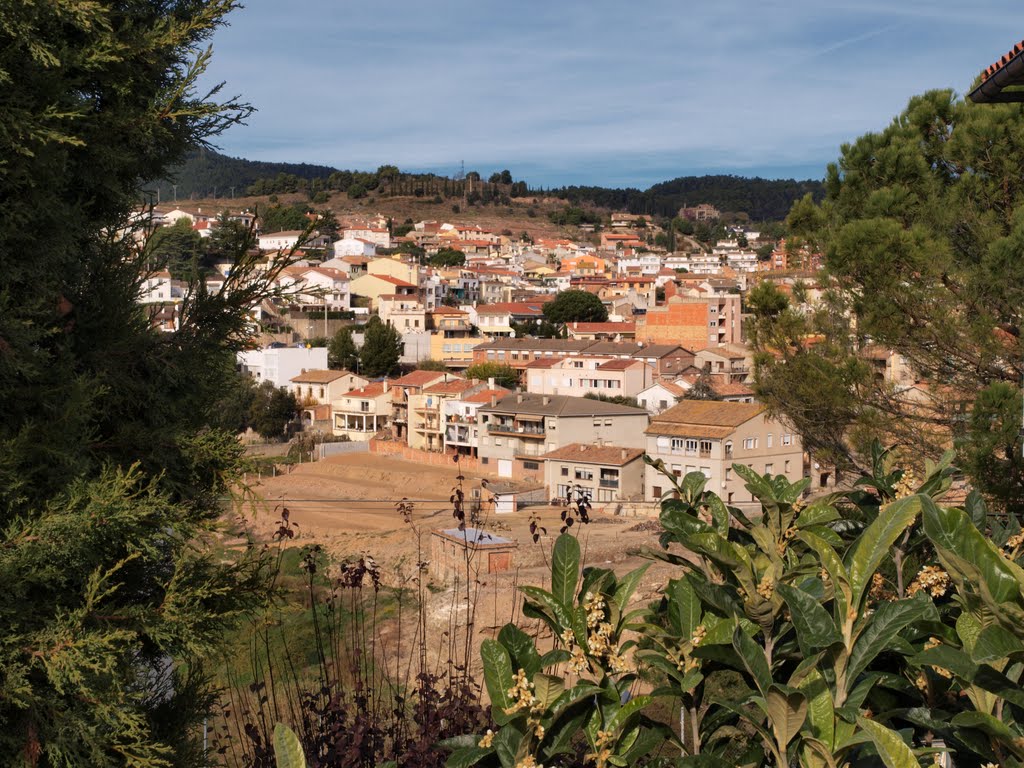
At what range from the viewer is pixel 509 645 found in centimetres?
204

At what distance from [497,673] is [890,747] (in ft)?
2.53

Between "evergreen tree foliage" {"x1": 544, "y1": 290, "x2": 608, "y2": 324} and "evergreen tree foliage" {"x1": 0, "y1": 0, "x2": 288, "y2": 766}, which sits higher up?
"evergreen tree foliage" {"x1": 0, "y1": 0, "x2": 288, "y2": 766}

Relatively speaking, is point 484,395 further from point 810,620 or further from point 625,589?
point 810,620

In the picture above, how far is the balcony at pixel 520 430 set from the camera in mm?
38719

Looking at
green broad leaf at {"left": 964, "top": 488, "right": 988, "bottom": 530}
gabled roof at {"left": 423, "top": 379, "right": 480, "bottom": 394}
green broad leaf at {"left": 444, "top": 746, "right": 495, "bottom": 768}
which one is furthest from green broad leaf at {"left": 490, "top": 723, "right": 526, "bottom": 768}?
gabled roof at {"left": 423, "top": 379, "right": 480, "bottom": 394}

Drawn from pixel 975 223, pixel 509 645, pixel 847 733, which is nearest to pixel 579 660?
pixel 509 645

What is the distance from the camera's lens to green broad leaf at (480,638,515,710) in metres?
1.95

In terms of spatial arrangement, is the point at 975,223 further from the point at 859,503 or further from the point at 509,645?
the point at 509,645

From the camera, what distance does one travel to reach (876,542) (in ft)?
6.04

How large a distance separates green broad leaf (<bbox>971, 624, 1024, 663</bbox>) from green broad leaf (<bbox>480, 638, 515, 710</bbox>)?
2.89 feet

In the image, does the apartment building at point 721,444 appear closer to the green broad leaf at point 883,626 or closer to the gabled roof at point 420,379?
the gabled roof at point 420,379

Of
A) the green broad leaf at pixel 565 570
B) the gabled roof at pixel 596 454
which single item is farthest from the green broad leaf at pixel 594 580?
the gabled roof at pixel 596 454

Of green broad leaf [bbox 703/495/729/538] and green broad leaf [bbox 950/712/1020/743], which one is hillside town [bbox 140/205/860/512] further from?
green broad leaf [bbox 950/712/1020/743]

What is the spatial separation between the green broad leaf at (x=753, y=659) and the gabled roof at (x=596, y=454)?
104 feet
